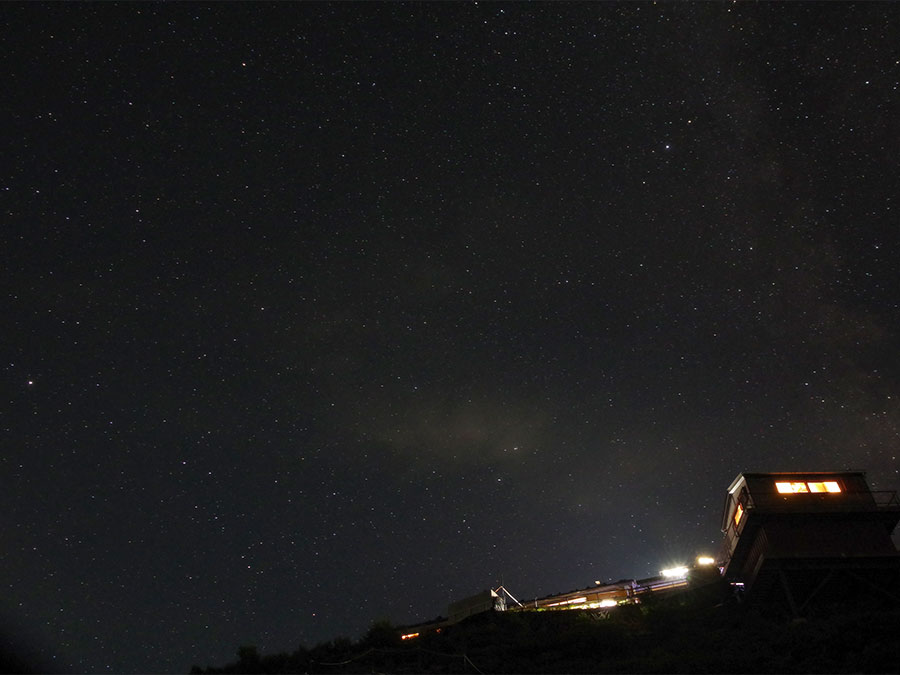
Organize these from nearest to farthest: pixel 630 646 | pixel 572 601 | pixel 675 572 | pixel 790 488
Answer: pixel 630 646, pixel 790 488, pixel 572 601, pixel 675 572

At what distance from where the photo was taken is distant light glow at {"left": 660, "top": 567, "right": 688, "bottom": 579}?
4803 centimetres

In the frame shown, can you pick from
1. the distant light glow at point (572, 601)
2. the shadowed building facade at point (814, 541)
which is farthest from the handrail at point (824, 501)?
the distant light glow at point (572, 601)

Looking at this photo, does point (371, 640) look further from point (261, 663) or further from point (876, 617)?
point (876, 617)

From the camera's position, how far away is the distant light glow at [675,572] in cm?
4803

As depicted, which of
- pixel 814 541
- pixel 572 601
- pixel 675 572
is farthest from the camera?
pixel 675 572

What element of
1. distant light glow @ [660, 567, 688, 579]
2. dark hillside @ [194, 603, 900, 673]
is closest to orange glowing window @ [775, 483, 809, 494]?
dark hillside @ [194, 603, 900, 673]

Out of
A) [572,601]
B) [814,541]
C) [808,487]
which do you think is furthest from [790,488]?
[572,601]

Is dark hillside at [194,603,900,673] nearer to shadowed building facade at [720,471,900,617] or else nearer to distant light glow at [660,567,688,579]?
shadowed building facade at [720,471,900,617]

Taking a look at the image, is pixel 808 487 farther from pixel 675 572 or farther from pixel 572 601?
pixel 572 601

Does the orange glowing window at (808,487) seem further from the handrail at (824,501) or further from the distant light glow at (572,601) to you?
the distant light glow at (572,601)

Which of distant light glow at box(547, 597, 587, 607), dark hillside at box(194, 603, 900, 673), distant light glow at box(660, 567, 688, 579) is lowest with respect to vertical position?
dark hillside at box(194, 603, 900, 673)

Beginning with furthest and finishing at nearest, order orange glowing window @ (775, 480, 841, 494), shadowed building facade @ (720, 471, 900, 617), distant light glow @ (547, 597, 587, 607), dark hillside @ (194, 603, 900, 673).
Answer: distant light glow @ (547, 597, 587, 607) < orange glowing window @ (775, 480, 841, 494) < shadowed building facade @ (720, 471, 900, 617) < dark hillside @ (194, 603, 900, 673)

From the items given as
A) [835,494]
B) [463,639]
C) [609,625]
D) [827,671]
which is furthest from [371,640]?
[835,494]

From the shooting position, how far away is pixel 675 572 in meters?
49.3
